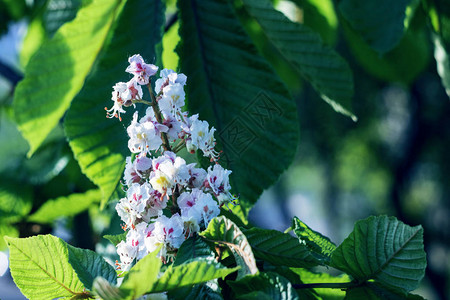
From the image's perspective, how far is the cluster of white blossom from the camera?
1.48ft

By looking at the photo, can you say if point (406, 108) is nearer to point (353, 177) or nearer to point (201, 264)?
point (353, 177)

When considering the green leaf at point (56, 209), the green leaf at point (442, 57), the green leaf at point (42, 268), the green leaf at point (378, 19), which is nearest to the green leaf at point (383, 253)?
the green leaf at point (42, 268)

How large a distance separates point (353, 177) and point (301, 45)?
8280mm

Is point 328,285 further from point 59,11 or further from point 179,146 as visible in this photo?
point 59,11

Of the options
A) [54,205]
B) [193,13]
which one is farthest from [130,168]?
[54,205]

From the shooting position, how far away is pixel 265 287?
39 centimetres

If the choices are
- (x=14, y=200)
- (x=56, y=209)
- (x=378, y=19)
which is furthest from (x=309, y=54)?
(x=14, y=200)

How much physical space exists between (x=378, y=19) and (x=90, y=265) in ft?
2.38

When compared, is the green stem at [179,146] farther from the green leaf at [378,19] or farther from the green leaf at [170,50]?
the green leaf at [378,19]

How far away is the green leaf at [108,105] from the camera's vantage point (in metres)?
0.77

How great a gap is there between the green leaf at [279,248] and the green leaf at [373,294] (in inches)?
1.9

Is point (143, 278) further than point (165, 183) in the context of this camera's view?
No

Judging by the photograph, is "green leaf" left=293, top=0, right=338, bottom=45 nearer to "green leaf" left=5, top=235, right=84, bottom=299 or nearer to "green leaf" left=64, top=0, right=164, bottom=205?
"green leaf" left=64, top=0, right=164, bottom=205

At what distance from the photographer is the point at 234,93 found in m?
0.79
